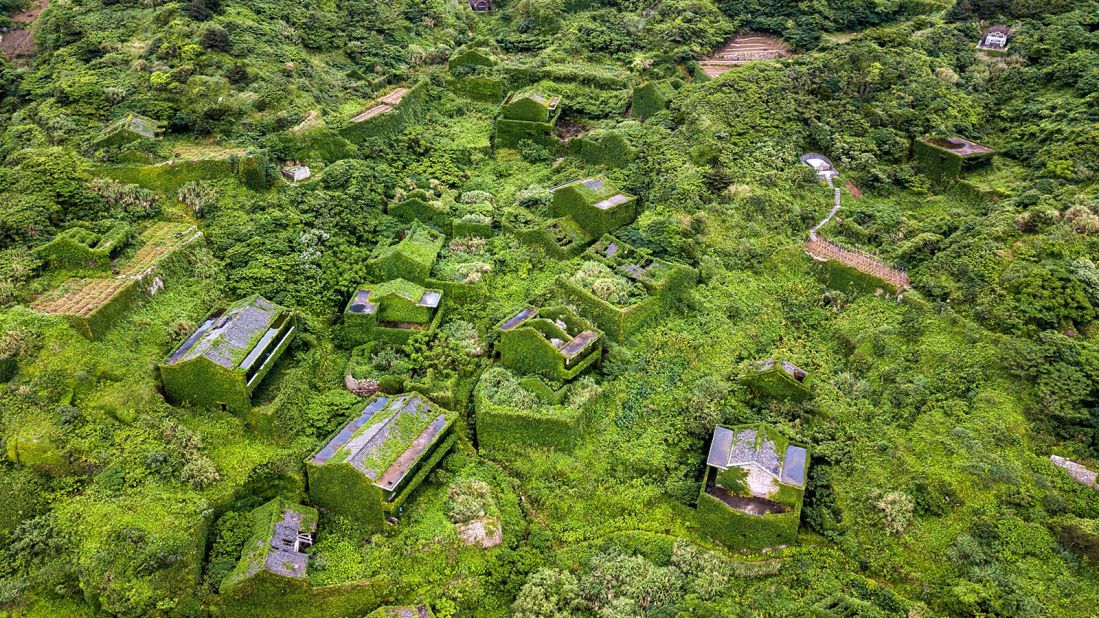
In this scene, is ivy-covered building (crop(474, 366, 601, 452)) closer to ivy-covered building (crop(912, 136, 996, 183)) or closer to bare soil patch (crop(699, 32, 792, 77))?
ivy-covered building (crop(912, 136, 996, 183))

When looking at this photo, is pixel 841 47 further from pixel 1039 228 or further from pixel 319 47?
pixel 319 47

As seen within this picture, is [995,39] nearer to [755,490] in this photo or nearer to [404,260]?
[755,490]

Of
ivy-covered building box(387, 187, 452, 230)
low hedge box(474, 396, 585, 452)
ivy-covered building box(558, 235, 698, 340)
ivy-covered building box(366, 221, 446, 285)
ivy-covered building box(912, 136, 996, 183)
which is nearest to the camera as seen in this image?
low hedge box(474, 396, 585, 452)

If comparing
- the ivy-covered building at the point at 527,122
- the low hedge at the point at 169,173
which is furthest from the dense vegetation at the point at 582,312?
the ivy-covered building at the point at 527,122

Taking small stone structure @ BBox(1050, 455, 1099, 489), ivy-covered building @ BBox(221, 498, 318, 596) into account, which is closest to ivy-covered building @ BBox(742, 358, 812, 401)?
small stone structure @ BBox(1050, 455, 1099, 489)

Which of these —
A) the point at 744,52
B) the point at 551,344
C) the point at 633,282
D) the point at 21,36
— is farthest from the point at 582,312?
the point at 21,36

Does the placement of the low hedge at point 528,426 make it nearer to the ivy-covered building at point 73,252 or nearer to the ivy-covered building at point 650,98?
the ivy-covered building at point 73,252

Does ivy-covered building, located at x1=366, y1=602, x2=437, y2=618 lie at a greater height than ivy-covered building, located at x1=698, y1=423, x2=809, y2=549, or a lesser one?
lesser
